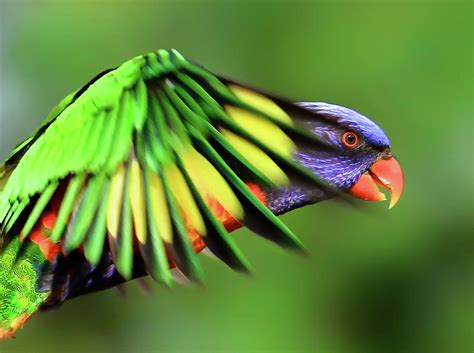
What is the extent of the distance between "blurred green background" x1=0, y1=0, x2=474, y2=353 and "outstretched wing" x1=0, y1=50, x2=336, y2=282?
1566 mm

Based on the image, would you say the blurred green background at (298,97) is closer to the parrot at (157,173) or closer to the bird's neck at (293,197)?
the bird's neck at (293,197)

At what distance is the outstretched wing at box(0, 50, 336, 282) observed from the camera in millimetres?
753

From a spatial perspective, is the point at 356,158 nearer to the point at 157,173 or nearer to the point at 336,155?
the point at 336,155

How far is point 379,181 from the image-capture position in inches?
49.4

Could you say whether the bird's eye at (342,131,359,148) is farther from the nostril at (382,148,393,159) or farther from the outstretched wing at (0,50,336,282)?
the outstretched wing at (0,50,336,282)

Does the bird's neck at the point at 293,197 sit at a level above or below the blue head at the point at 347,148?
below

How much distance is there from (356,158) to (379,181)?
4.3 inches

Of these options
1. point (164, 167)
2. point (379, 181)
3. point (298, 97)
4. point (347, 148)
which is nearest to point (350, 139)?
point (347, 148)

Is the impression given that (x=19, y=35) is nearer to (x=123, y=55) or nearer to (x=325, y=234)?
(x=123, y=55)

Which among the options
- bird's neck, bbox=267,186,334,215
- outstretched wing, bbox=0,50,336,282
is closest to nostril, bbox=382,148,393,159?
bird's neck, bbox=267,186,334,215

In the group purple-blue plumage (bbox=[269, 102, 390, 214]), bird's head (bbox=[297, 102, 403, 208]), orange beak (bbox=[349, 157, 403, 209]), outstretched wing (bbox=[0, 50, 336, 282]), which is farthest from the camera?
orange beak (bbox=[349, 157, 403, 209])

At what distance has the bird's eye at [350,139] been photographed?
1141 millimetres

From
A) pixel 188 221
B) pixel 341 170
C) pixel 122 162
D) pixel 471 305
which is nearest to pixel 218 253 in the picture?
pixel 188 221

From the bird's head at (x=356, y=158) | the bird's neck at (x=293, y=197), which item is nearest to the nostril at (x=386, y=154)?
the bird's head at (x=356, y=158)
